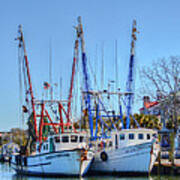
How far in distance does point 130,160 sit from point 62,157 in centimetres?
633

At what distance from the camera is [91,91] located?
49812 millimetres

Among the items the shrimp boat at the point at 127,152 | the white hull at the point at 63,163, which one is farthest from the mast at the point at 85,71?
the white hull at the point at 63,163

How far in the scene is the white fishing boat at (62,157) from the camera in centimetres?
4134

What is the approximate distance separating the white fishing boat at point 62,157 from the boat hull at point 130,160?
262cm

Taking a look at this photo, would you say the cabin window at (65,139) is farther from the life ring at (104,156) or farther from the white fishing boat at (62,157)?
the life ring at (104,156)

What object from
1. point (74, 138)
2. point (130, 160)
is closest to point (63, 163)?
point (74, 138)

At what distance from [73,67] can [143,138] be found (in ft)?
58.4

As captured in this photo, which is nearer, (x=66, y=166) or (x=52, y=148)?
(x=66, y=166)

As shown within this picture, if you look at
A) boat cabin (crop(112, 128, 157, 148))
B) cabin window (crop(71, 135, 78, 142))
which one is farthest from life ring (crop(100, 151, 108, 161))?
cabin window (crop(71, 135, 78, 142))

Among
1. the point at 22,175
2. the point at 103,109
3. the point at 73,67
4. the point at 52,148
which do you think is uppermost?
the point at 73,67

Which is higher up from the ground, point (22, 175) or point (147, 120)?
point (147, 120)

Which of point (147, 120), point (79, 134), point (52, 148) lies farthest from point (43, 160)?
point (147, 120)

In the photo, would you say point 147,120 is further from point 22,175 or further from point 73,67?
point 22,175

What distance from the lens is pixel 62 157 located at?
42125mm
